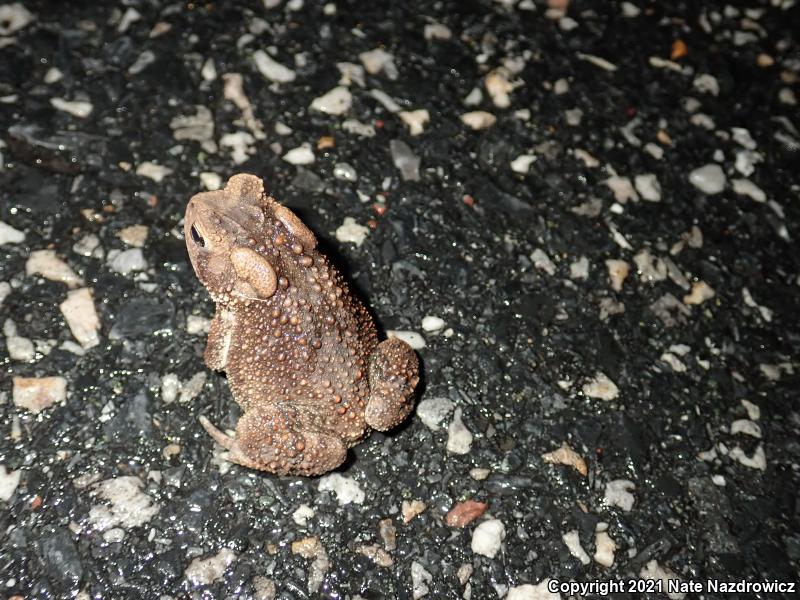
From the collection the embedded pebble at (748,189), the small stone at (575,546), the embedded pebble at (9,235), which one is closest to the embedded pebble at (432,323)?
the small stone at (575,546)

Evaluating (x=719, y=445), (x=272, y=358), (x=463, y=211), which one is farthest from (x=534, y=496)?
(x=463, y=211)

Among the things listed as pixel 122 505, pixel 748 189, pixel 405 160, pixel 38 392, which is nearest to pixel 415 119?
pixel 405 160

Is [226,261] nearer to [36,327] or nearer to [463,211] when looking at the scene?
[36,327]

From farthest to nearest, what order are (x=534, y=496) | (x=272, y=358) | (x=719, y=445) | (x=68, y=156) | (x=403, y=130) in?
(x=403, y=130) < (x=68, y=156) < (x=719, y=445) < (x=534, y=496) < (x=272, y=358)

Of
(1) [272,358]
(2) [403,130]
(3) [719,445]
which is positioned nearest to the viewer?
(1) [272,358]

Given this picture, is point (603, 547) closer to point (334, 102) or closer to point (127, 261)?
point (127, 261)

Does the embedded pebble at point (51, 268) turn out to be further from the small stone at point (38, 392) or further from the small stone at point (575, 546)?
the small stone at point (575, 546)

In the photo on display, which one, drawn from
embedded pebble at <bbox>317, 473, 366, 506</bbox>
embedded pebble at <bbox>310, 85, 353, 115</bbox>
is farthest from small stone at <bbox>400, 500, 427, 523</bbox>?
embedded pebble at <bbox>310, 85, 353, 115</bbox>
